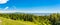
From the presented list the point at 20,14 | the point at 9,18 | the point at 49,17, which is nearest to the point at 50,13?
the point at 49,17

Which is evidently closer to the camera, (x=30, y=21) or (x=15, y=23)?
(x=15, y=23)

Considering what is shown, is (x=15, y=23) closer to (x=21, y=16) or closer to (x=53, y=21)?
(x=21, y=16)

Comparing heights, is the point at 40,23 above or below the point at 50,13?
below

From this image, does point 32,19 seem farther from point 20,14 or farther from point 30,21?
point 20,14

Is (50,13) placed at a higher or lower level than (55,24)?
higher

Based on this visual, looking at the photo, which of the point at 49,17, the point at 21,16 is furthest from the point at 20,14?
the point at 49,17
